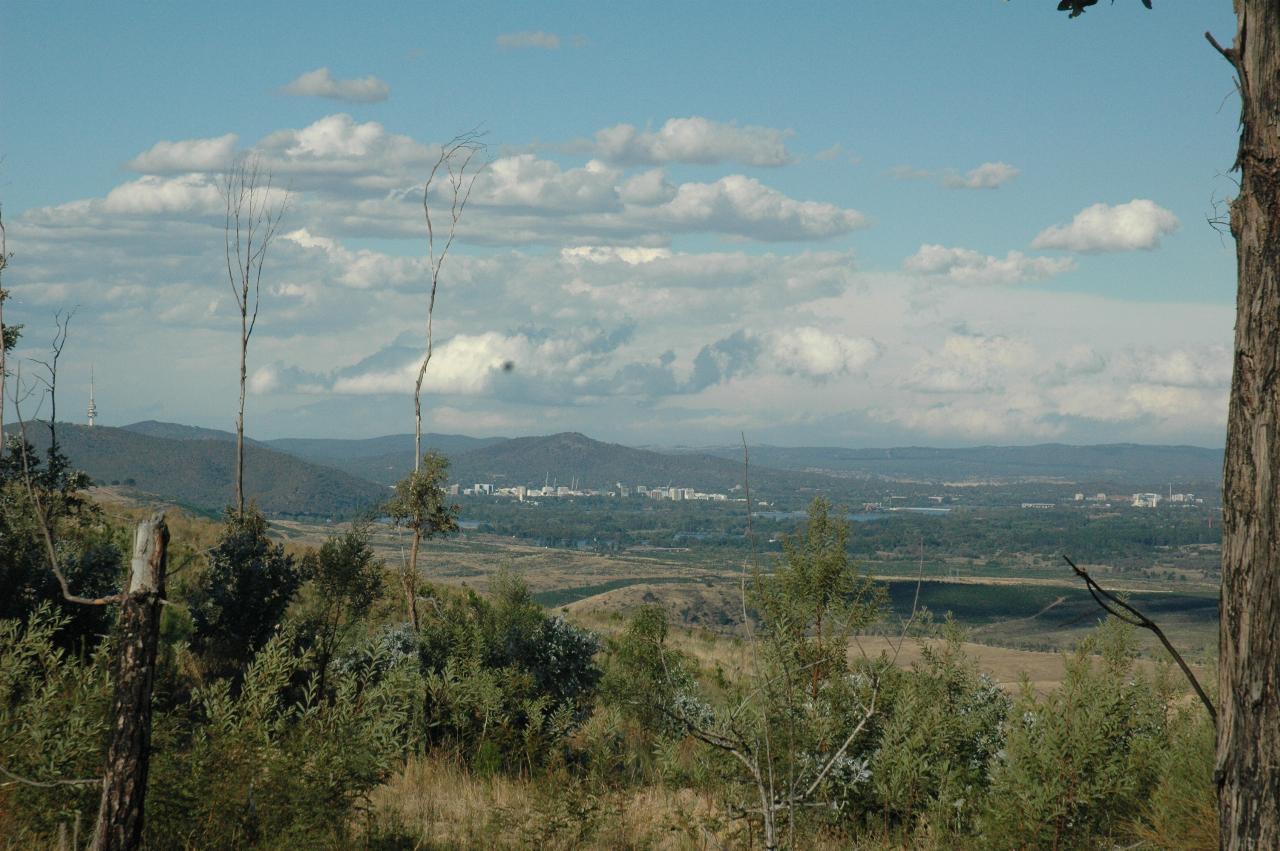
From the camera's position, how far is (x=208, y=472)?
116 m

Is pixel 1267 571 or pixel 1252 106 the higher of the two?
pixel 1252 106

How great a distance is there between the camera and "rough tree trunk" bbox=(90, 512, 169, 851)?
4.72 m

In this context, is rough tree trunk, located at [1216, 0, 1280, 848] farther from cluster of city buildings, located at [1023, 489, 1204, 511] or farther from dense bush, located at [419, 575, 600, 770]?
cluster of city buildings, located at [1023, 489, 1204, 511]

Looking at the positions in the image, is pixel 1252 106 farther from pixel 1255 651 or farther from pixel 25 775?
pixel 25 775

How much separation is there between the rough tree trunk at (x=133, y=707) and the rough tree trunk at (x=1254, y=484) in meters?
4.18

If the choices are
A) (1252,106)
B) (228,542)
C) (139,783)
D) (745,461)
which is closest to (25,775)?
(139,783)

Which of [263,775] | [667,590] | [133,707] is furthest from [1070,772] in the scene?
[667,590]

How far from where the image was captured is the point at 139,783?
187 inches

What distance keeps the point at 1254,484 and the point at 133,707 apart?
4.44 m

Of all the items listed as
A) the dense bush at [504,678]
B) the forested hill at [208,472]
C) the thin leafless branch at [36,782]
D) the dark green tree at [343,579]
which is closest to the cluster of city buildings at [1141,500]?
the forested hill at [208,472]

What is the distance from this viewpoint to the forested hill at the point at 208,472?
10281 centimetres

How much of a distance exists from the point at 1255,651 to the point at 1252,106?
162 cm

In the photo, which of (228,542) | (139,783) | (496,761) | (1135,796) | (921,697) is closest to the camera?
(139,783)

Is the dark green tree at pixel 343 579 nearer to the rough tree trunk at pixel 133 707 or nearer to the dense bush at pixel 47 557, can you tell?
the dense bush at pixel 47 557
